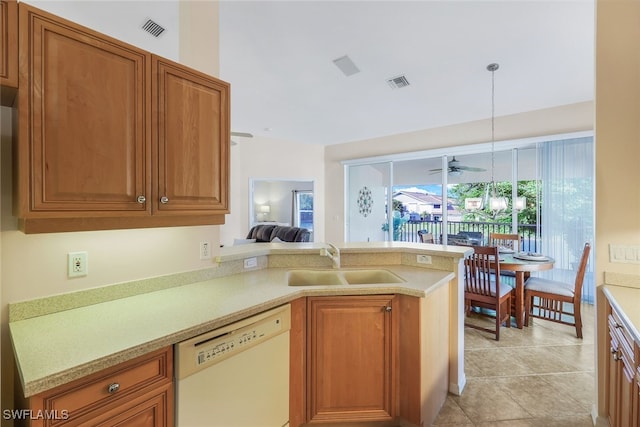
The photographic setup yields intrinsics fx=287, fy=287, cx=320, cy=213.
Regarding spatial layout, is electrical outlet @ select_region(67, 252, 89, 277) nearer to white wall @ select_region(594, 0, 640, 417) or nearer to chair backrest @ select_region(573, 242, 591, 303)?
white wall @ select_region(594, 0, 640, 417)

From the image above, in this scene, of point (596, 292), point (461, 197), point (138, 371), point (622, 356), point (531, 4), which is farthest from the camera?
point (461, 197)

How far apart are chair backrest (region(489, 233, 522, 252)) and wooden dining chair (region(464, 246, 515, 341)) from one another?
1011 millimetres

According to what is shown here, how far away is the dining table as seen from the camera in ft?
9.96

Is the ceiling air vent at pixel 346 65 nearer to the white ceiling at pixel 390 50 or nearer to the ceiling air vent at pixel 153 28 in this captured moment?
Result: the white ceiling at pixel 390 50

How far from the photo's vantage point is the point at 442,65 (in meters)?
3.38

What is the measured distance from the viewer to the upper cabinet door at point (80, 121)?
1.01 meters

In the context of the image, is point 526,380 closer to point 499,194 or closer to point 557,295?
point 557,295

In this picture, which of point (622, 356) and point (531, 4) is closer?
point (622, 356)

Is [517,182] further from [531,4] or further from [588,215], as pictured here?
[531,4]

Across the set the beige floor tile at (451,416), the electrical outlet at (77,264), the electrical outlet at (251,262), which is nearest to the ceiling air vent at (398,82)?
the electrical outlet at (251,262)

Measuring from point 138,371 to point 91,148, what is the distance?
0.88m

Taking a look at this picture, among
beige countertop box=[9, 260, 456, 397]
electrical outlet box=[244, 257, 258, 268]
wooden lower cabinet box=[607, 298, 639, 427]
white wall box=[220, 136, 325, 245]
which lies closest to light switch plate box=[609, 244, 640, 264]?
wooden lower cabinet box=[607, 298, 639, 427]

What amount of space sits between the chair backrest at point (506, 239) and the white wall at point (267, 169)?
3.73 meters

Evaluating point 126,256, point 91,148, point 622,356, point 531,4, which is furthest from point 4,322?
point 531,4
